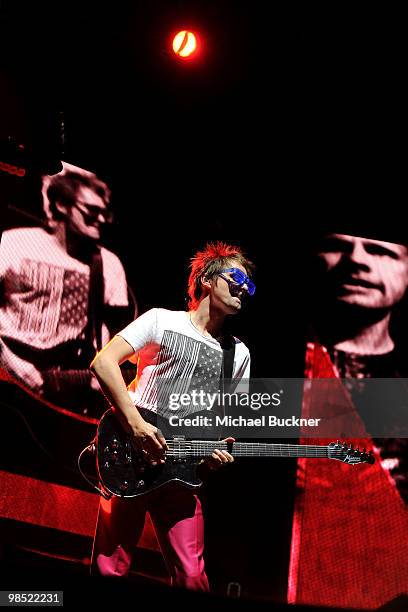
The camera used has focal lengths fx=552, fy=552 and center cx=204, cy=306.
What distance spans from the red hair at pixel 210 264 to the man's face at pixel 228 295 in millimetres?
97

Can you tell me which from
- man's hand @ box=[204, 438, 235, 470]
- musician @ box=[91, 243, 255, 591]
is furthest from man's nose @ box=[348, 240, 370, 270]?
man's hand @ box=[204, 438, 235, 470]

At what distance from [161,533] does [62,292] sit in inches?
80.0

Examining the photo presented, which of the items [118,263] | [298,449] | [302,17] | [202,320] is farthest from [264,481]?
[302,17]

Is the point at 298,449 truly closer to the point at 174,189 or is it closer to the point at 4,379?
the point at 4,379

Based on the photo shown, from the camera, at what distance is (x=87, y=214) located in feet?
14.1

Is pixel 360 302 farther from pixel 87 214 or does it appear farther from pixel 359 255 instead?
pixel 87 214

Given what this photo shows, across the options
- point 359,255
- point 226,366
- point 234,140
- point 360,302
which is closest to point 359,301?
point 360,302

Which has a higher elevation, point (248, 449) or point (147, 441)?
point (147, 441)

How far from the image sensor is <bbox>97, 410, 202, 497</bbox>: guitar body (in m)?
2.53

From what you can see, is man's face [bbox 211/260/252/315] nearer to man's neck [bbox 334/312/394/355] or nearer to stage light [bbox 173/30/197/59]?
man's neck [bbox 334/312/394/355]

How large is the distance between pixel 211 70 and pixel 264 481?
3153mm

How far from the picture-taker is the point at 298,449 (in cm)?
315

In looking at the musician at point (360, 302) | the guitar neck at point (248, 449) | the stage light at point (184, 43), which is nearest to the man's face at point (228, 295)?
the guitar neck at point (248, 449)

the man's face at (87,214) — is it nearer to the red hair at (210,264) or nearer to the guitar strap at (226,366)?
the red hair at (210,264)
